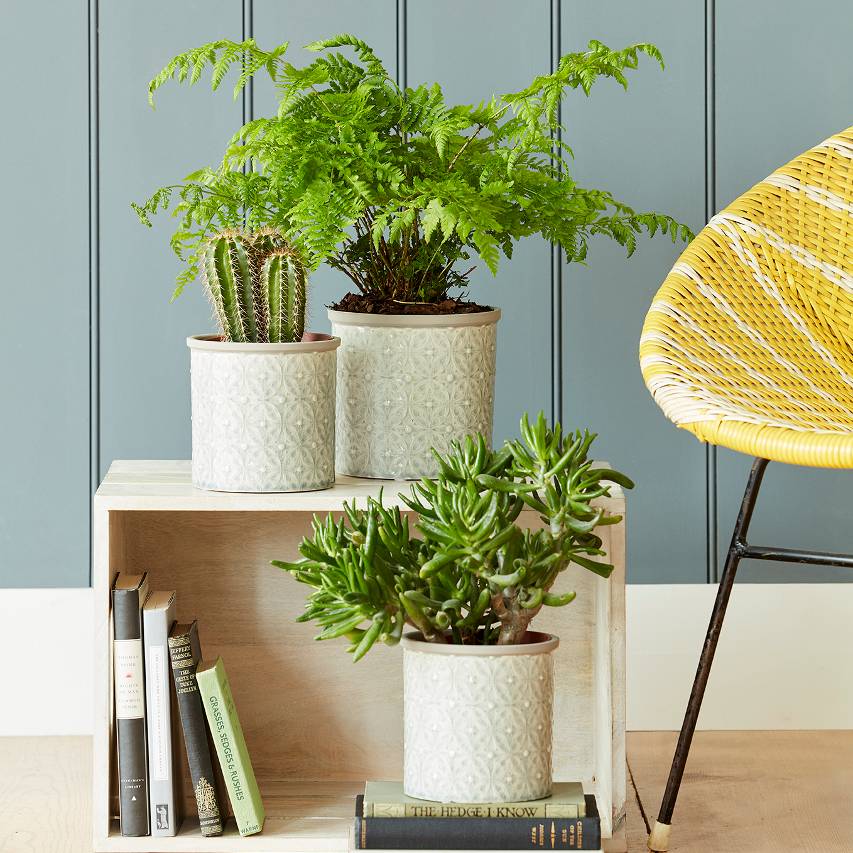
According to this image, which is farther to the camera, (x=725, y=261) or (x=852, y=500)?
(x=852, y=500)

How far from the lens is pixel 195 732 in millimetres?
1324

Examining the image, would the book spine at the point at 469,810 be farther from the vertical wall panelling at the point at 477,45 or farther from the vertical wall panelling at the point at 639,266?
the vertical wall panelling at the point at 477,45

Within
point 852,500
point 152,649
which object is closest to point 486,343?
point 152,649

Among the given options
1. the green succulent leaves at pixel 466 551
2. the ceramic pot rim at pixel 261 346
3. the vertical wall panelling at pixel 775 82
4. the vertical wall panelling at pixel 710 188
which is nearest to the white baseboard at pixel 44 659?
the ceramic pot rim at pixel 261 346

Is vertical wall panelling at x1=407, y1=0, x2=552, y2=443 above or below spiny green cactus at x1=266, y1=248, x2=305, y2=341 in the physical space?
above

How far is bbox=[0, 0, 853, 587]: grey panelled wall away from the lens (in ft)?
5.56

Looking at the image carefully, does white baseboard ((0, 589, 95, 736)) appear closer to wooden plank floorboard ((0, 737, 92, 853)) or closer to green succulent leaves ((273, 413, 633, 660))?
wooden plank floorboard ((0, 737, 92, 853))

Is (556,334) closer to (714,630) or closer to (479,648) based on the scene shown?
(714,630)

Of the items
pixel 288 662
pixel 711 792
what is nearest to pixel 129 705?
pixel 288 662

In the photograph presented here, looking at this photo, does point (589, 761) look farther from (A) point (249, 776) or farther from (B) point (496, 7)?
(B) point (496, 7)

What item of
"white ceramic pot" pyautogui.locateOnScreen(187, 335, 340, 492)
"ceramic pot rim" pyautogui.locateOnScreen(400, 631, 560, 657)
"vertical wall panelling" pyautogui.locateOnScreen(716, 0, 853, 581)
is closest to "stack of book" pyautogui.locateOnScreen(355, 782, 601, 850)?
"ceramic pot rim" pyautogui.locateOnScreen(400, 631, 560, 657)

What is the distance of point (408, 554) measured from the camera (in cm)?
119

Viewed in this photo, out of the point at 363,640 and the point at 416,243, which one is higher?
the point at 416,243

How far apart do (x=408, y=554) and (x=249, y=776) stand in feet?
1.15
